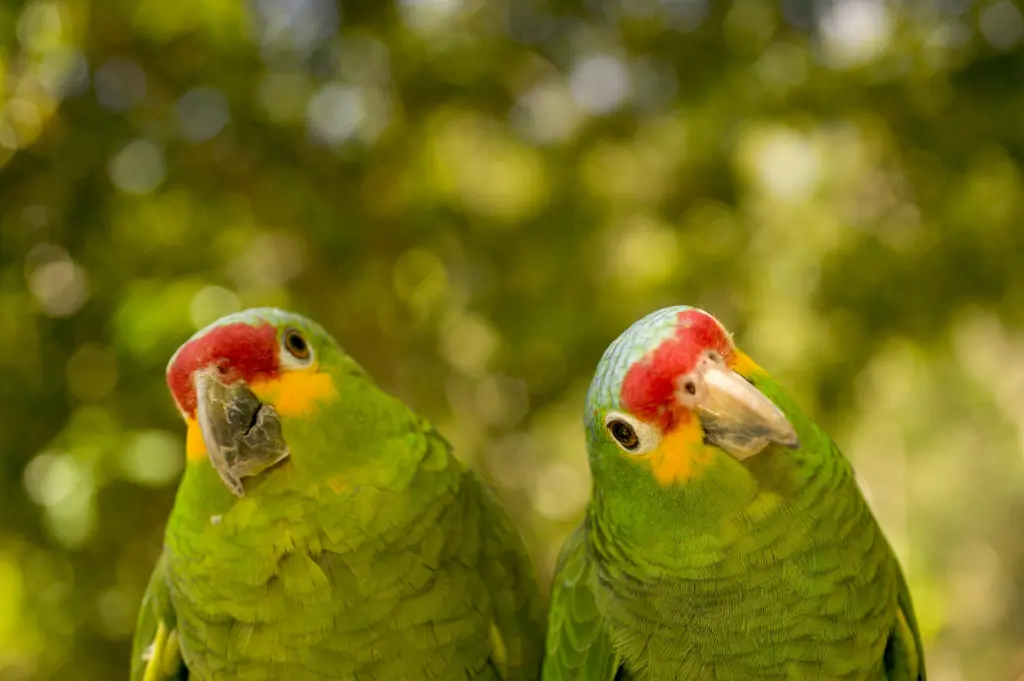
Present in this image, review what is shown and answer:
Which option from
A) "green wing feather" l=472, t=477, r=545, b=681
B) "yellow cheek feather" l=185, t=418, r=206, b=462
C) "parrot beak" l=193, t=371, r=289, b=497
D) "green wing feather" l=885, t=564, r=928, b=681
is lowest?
"green wing feather" l=472, t=477, r=545, b=681

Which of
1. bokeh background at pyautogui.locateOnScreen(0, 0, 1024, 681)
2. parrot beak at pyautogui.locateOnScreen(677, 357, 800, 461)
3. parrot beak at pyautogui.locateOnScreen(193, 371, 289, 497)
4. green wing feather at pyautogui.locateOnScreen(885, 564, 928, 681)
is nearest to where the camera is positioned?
parrot beak at pyautogui.locateOnScreen(677, 357, 800, 461)

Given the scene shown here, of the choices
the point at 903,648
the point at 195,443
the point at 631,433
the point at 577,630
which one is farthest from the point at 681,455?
the point at 195,443

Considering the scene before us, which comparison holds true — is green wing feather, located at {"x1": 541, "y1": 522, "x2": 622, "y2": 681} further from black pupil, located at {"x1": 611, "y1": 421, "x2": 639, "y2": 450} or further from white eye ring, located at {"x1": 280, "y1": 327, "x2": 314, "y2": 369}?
white eye ring, located at {"x1": 280, "y1": 327, "x2": 314, "y2": 369}

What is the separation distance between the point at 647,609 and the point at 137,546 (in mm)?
1221

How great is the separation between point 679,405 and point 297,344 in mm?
468

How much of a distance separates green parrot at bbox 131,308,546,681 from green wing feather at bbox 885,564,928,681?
52cm

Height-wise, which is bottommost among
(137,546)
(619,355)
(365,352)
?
(137,546)

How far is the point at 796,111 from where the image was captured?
1646mm

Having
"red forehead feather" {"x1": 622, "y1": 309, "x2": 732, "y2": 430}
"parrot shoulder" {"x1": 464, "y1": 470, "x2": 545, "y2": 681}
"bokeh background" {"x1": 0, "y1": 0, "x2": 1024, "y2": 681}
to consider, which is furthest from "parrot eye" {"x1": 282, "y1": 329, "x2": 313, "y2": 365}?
"bokeh background" {"x1": 0, "y1": 0, "x2": 1024, "y2": 681}

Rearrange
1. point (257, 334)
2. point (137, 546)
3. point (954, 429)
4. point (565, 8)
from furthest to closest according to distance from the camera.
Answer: point (954, 429), point (565, 8), point (137, 546), point (257, 334)

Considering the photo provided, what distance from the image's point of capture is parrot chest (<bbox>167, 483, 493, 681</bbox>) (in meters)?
0.88

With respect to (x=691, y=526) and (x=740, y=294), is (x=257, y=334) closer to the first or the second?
(x=691, y=526)

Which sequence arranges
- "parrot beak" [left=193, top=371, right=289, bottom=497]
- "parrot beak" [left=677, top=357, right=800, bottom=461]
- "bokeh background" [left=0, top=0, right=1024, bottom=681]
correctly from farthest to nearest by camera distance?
"bokeh background" [left=0, top=0, right=1024, bottom=681], "parrot beak" [left=193, top=371, right=289, bottom=497], "parrot beak" [left=677, top=357, right=800, bottom=461]

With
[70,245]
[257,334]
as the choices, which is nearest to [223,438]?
[257,334]
